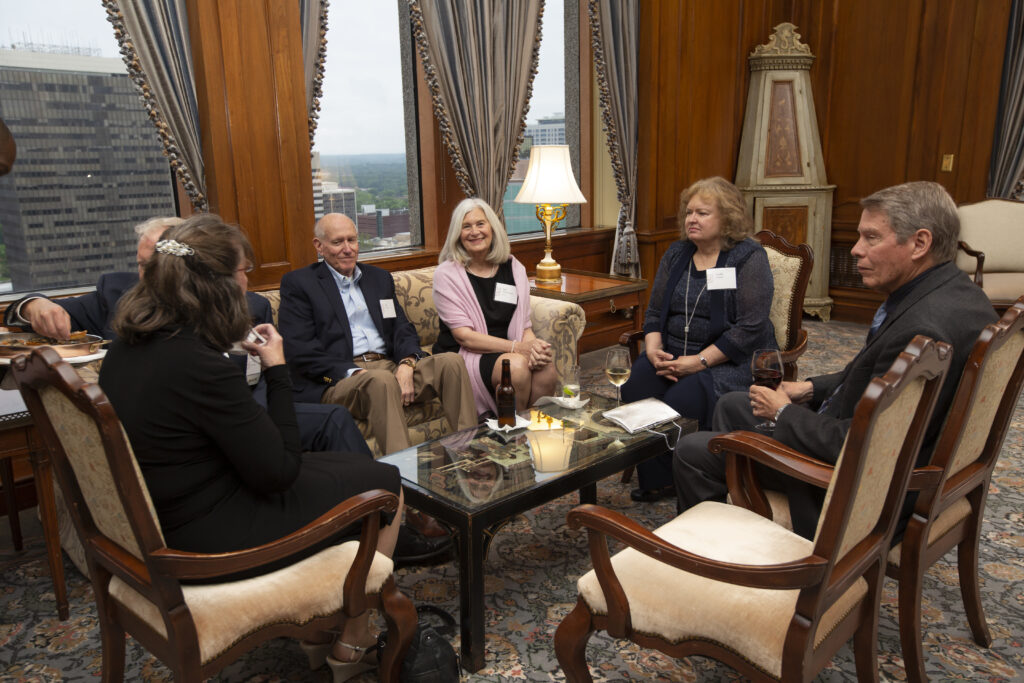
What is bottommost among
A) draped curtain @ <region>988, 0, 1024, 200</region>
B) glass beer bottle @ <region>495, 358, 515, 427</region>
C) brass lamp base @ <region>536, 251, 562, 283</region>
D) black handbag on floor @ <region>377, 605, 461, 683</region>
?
black handbag on floor @ <region>377, 605, 461, 683</region>

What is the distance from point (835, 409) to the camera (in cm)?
229

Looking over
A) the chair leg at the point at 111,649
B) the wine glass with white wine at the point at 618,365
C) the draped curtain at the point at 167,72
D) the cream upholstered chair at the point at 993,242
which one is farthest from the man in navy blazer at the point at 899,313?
the cream upholstered chair at the point at 993,242

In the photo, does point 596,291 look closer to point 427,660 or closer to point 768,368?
point 768,368

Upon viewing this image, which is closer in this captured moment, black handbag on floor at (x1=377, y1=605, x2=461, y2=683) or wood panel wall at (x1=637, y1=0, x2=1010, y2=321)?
black handbag on floor at (x1=377, y1=605, x2=461, y2=683)

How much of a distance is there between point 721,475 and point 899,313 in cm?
74

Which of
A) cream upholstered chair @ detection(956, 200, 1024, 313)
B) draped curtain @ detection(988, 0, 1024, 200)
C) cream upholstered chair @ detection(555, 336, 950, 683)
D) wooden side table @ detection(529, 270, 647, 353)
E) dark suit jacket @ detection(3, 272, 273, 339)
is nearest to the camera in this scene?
cream upholstered chair @ detection(555, 336, 950, 683)

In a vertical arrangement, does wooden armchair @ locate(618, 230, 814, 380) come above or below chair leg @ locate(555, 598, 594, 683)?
above

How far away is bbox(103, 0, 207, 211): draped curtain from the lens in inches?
134

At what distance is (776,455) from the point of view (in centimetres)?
203

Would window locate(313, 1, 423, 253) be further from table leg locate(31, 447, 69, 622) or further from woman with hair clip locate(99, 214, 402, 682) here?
woman with hair clip locate(99, 214, 402, 682)

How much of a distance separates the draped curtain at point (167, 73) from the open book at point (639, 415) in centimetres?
223

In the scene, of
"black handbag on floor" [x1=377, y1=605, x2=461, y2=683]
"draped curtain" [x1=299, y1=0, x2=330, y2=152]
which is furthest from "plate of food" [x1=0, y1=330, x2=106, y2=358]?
"draped curtain" [x1=299, y1=0, x2=330, y2=152]

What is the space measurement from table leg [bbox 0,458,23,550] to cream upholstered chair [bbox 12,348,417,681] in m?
1.28

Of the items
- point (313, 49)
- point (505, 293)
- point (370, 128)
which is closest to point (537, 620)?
point (505, 293)
